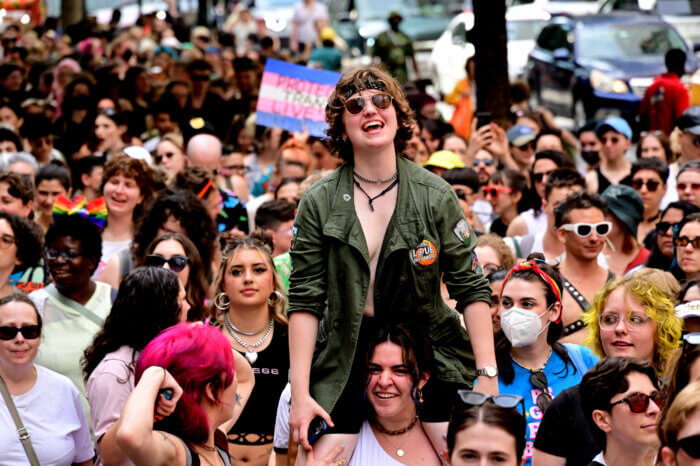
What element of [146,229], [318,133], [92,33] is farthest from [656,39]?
[146,229]

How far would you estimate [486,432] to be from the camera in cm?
438

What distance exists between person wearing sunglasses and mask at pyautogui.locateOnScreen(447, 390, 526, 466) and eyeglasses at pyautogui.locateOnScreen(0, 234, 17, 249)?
411 centimetres

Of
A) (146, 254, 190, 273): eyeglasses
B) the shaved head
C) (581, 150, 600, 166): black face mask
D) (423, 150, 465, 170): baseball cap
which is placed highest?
(146, 254, 190, 273): eyeglasses

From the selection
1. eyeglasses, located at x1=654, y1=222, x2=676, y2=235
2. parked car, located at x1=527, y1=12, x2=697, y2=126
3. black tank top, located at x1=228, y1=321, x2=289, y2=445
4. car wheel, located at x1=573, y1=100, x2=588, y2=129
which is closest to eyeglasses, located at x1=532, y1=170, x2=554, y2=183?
eyeglasses, located at x1=654, y1=222, x2=676, y2=235

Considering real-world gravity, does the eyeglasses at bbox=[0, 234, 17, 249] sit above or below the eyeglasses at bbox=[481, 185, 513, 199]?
above

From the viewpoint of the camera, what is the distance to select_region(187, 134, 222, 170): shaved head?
1092 cm

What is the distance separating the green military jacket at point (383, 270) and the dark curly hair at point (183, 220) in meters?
3.31

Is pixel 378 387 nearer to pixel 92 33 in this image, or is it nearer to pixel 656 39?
pixel 656 39

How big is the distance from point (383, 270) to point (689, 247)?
123 inches

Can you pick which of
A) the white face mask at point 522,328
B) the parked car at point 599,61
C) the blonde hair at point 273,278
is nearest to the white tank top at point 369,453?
the white face mask at point 522,328

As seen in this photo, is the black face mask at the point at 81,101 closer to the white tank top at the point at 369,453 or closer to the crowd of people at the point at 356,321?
the crowd of people at the point at 356,321

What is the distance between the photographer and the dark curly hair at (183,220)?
8.19 metres

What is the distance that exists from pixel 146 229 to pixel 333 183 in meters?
3.38

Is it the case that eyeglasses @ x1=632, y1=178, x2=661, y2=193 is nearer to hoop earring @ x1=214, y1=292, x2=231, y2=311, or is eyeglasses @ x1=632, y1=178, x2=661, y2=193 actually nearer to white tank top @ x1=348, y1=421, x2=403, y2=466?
hoop earring @ x1=214, y1=292, x2=231, y2=311
